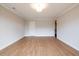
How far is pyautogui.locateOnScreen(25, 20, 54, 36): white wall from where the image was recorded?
14.5 metres

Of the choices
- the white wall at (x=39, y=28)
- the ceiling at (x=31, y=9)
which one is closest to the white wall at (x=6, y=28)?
the ceiling at (x=31, y=9)

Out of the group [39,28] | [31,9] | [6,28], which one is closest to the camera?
[6,28]

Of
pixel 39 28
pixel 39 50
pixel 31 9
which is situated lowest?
pixel 39 50

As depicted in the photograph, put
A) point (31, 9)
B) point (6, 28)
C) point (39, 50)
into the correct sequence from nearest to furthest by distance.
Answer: point (39, 50), point (6, 28), point (31, 9)

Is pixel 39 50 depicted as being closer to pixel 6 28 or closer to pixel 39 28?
pixel 6 28

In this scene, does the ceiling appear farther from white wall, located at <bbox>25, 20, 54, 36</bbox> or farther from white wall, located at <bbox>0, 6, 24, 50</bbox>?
white wall, located at <bbox>25, 20, 54, 36</bbox>

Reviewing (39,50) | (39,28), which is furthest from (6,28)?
(39,28)

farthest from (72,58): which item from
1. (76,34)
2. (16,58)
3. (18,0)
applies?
(76,34)

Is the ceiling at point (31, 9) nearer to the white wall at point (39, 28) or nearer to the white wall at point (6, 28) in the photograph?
the white wall at point (6, 28)

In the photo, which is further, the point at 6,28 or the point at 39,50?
the point at 6,28

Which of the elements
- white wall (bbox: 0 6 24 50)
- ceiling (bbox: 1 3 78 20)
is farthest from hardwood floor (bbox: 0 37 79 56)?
ceiling (bbox: 1 3 78 20)

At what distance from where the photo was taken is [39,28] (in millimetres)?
14656

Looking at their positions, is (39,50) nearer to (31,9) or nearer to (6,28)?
(6,28)

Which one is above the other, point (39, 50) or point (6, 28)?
point (6, 28)
